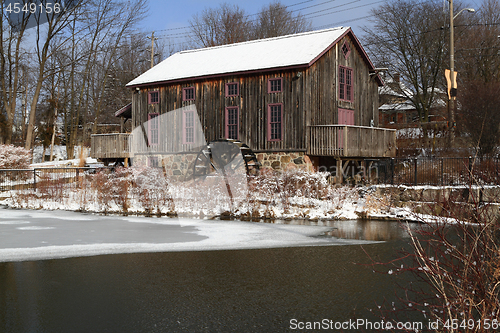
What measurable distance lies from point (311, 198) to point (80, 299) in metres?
12.7

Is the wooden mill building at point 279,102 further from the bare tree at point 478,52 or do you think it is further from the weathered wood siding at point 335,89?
the bare tree at point 478,52

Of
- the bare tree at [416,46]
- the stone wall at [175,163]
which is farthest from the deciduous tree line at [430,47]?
the stone wall at [175,163]

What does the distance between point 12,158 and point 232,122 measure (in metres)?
14.1

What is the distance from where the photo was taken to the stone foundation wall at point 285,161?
75.6 ft

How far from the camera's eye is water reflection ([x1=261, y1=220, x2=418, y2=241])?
1371 centimetres

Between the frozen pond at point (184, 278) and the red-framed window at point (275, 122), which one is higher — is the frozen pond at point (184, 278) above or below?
below

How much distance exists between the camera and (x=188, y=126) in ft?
88.7

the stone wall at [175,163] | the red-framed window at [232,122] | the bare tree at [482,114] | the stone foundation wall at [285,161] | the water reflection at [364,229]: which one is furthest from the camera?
the stone wall at [175,163]

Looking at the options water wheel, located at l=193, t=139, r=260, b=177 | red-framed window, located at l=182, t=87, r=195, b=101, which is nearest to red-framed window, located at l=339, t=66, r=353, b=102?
water wheel, located at l=193, t=139, r=260, b=177

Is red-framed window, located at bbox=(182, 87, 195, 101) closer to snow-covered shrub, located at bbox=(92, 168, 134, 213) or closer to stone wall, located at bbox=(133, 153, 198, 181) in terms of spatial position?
stone wall, located at bbox=(133, 153, 198, 181)

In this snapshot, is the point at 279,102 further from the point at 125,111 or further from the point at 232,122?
the point at 125,111

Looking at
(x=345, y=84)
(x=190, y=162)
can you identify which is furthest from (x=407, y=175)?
(x=190, y=162)

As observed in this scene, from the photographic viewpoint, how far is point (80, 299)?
762 centimetres

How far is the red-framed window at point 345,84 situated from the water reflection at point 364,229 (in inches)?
378
